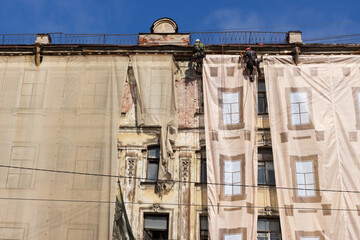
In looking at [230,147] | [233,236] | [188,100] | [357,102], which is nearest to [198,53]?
[188,100]

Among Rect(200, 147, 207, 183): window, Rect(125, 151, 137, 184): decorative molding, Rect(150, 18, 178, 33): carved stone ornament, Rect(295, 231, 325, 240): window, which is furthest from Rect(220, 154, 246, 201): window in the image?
Rect(150, 18, 178, 33): carved stone ornament

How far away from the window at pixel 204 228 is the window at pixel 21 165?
607cm

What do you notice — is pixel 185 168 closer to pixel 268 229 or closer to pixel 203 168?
pixel 203 168

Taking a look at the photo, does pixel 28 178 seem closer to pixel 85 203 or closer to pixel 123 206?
pixel 85 203

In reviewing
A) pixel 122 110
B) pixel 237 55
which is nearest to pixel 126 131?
pixel 122 110

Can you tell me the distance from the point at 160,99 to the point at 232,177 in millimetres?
4005

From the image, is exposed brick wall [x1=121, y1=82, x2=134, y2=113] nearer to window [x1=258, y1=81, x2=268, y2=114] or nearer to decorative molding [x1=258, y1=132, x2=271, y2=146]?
window [x1=258, y1=81, x2=268, y2=114]

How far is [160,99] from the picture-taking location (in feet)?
60.8

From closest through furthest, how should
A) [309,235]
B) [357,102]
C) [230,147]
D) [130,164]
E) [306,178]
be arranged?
[309,235] → [306,178] → [230,147] → [130,164] → [357,102]

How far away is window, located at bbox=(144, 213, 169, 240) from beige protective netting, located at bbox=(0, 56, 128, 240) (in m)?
1.37

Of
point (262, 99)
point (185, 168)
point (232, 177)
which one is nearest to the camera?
point (232, 177)

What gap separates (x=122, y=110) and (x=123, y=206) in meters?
3.87

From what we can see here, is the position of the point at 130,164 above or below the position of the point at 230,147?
below

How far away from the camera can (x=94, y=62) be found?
19.2 meters
